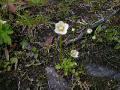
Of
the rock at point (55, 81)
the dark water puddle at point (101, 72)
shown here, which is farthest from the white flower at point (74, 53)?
the rock at point (55, 81)

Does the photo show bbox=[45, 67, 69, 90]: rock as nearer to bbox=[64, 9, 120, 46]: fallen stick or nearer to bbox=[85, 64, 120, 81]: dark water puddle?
bbox=[85, 64, 120, 81]: dark water puddle

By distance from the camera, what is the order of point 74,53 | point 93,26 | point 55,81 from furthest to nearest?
point 93,26 → point 74,53 → point 55,81

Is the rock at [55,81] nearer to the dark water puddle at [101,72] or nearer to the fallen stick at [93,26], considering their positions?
the dark water puddle at [101,72]

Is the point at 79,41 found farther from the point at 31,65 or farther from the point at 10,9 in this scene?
the point at 10,9

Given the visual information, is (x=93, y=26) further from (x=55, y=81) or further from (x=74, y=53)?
(x=55, y=81)

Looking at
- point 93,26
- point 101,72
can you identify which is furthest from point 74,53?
point 93,26
